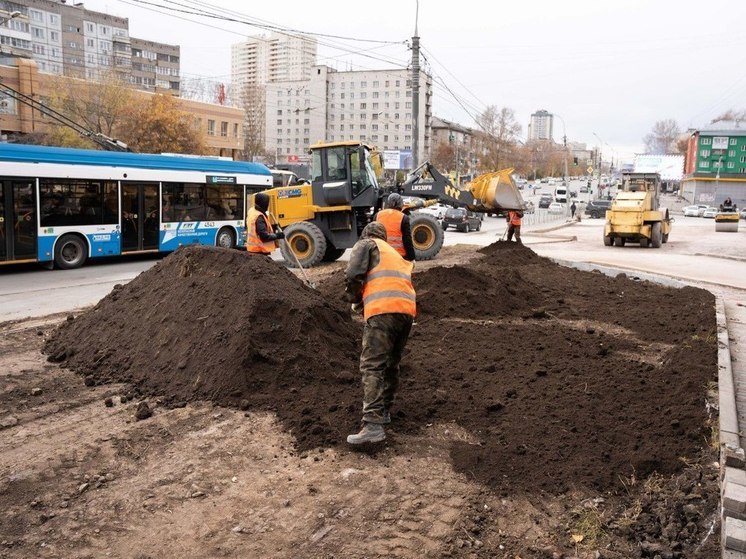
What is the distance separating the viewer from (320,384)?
6219 mm

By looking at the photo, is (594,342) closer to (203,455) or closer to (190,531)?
(203,455)

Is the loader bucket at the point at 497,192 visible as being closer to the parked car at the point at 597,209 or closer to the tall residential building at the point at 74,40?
the parked car at the point at 597,209

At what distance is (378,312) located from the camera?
202 inches

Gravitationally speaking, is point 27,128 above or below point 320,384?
above

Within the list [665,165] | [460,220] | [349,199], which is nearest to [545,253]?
[349,199]

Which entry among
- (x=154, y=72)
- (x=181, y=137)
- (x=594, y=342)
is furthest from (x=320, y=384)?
(x=154, y=72)

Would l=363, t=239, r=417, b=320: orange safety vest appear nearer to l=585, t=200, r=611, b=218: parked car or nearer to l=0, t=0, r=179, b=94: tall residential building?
l=585, t=200, r=611, b=218: parked car

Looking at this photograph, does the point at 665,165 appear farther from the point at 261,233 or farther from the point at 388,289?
the point at 388,289

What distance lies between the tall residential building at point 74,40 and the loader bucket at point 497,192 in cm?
6553

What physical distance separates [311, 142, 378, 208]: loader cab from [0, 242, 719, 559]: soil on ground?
823cm

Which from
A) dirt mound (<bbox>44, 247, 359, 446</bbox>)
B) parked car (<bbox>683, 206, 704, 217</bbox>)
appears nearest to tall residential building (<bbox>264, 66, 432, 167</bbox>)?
parked car (<bbox>683, 206, 704, 217</bbox>)

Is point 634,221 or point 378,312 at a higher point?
point 634,221

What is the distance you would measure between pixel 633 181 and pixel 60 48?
263 feet

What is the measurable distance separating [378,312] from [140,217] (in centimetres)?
1449
